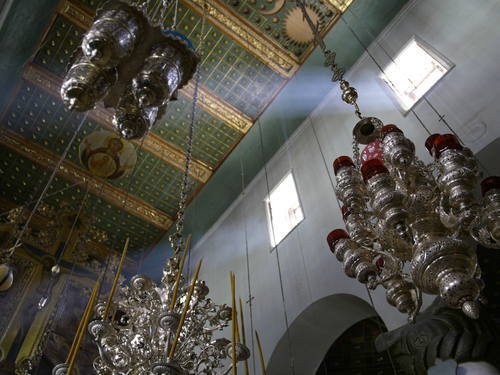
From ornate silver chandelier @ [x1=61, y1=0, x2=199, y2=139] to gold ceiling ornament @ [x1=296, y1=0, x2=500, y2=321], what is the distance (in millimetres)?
1568

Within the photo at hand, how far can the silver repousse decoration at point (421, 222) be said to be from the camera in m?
2.12

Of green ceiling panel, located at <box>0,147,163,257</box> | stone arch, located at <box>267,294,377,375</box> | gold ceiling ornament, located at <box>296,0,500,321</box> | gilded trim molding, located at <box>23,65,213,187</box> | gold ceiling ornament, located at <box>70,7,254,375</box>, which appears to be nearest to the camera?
gold ceiling ornament, located at <box>296,0,500,321</box>

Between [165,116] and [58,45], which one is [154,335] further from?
[58,45]

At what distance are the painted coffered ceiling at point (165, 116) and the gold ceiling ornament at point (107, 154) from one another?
173 millimetres

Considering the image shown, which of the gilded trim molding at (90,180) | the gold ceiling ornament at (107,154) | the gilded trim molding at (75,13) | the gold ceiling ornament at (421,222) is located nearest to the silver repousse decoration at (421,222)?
the gold ceiling ornament at (421,222)

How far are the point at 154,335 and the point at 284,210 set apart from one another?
3.98 m

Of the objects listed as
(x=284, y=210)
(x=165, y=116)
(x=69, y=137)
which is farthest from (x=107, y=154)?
(x=284, y=210)

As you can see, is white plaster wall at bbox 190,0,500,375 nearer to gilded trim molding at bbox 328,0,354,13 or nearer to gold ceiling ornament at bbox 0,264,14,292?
gilded trim molding at bbox 328,0,354,13

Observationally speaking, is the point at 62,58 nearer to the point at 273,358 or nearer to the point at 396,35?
the point at 396,35

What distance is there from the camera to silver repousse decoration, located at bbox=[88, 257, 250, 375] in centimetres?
287

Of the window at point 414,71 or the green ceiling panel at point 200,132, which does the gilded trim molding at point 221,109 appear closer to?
the green ceiling panel at point 200,132

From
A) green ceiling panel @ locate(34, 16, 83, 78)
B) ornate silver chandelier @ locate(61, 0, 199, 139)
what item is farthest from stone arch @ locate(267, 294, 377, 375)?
green ceiling panel @ locate(34, 16, 83, 78)

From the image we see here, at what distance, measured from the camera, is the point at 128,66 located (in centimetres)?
338

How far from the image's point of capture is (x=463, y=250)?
210 centimetres
